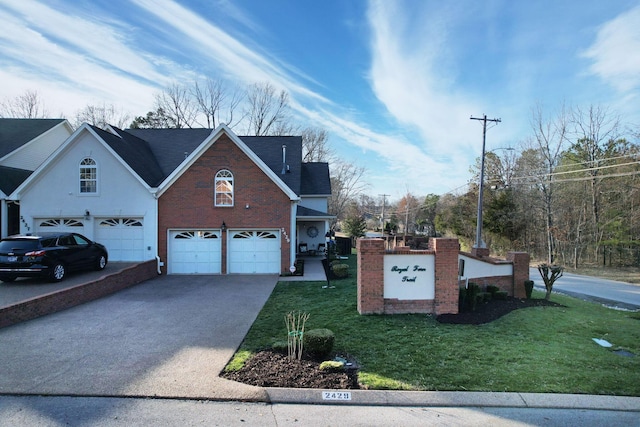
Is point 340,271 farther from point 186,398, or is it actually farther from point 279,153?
point 186,398

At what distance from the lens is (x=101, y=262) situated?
46.2 feet

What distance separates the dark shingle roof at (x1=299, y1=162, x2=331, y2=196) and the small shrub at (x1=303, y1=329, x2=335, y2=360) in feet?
58.2

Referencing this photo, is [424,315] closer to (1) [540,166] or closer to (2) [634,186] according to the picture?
(2) [634,186]

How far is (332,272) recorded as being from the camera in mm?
15797

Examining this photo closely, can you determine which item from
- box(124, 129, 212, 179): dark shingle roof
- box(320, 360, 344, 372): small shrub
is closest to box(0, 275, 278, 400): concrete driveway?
box(320, 360, 344, 372): small shrub

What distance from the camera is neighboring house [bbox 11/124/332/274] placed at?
15.7 m

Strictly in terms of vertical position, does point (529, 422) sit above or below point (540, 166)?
below

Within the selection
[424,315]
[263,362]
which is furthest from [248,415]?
[424,315]

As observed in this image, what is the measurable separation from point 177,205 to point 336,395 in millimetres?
13167

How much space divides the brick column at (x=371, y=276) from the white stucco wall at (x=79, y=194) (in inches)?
456

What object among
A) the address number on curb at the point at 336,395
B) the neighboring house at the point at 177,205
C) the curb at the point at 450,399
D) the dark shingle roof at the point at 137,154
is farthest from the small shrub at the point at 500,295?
the dark shingle roof at the point at 137,154

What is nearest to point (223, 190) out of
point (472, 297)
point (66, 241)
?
point (66, 241)

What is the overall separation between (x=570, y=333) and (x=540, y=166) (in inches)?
996

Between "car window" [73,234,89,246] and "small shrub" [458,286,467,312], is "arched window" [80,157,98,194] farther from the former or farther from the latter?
"small shrub" [458,286,467,312]
